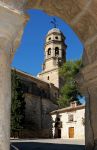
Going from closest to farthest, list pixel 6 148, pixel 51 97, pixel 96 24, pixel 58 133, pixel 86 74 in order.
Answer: pixel 6 148 → pixel 96 24 → pixel 86 74 → pixel 58 133 → pixel 51 97

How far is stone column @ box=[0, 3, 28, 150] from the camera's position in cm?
239

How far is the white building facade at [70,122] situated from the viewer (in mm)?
39209

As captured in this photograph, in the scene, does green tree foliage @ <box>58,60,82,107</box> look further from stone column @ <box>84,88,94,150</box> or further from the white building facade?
stone column @ <box>84,88,94,150</box>

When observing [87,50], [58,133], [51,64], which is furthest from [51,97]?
[87,50]

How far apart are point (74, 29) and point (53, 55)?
5150 centimetres

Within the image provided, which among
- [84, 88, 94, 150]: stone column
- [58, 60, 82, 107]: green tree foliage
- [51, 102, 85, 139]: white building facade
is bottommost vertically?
[51, 102, 85, 139]: white building facade

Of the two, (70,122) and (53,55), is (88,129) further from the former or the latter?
(53,55)

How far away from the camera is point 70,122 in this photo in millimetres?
41094

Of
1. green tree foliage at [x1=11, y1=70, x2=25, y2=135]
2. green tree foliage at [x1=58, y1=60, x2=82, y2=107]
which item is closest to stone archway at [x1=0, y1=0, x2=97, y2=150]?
green tree foliage at [x1=11, y1=70, x2=25, y2=135]

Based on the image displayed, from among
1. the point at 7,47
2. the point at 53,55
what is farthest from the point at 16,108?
the point at 7,47

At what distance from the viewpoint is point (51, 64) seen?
183 feet

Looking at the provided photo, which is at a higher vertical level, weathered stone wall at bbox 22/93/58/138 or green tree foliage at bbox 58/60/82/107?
green tree foliage at bbox 58/60/82/107

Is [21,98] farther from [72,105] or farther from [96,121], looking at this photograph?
[96,121]

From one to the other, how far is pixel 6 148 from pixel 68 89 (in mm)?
42976
